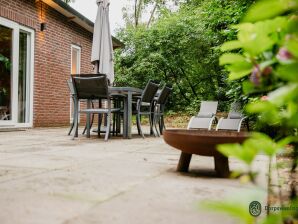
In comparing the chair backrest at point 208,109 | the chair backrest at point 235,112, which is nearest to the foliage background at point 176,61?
the chair backrest at point 208,109

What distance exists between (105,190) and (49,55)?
7308 mm

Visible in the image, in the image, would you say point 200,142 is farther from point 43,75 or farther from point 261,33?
point 43,75

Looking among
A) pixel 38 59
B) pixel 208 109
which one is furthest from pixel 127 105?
pixel 38 59

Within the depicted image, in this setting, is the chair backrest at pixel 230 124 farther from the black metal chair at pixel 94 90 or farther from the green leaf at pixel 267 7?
the green leaf at pixel 267 7

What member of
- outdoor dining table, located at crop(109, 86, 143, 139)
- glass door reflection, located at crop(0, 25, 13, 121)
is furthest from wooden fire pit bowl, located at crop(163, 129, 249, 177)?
glass door reflection, located at crop(0, 25, 13, 121)

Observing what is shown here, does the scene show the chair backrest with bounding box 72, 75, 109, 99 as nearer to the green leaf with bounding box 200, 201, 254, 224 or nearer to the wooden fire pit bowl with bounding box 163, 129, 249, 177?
the wooden fire pit bowl with bounding box 163, 129, 249, 177

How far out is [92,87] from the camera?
5086mm

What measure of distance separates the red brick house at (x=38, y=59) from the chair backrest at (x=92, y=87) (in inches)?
96.1

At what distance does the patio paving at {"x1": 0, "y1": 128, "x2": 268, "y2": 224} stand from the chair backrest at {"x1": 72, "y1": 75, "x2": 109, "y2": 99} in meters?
2.00

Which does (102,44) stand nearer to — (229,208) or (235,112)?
(235,112)

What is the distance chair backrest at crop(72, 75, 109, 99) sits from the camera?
195 inches

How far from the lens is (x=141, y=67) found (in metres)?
13.8

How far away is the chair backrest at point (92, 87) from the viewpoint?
195 inches

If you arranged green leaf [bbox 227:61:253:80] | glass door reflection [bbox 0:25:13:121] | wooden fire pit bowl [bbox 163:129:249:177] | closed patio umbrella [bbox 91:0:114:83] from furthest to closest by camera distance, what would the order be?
glass door reflection [bbox 0:25:13:121] → closed patio umbrella [bbox 91:0:114:83] → wooden fire pit bowl [bbox 163:129:249:177] → green leaf [bbox 227:61:253:80]
